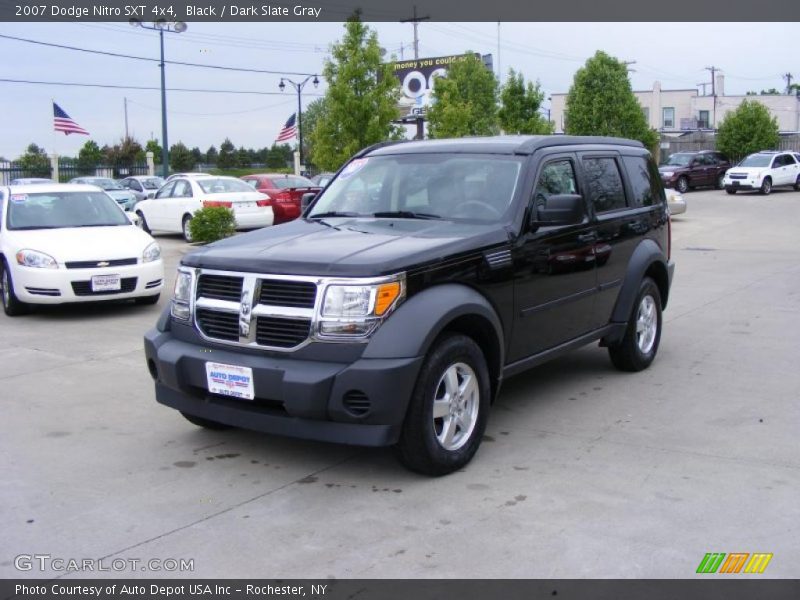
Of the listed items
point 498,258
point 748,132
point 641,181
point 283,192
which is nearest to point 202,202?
point 283,192

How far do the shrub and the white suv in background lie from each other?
2482 cm

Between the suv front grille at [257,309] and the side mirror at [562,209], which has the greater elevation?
the side mirror at [562,209]

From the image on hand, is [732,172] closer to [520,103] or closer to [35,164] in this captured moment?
[520,103]

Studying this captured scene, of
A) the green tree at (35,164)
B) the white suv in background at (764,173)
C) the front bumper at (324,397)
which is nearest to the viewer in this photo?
the front bumper at (324,397)

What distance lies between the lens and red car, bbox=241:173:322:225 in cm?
2225

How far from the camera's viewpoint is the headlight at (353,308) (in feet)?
15.5

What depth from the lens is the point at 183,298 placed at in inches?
215

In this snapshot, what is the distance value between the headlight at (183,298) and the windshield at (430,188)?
4.51 ft

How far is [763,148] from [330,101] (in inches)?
1149

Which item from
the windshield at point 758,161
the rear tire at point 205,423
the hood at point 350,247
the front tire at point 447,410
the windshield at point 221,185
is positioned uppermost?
the windshield at point 758,161

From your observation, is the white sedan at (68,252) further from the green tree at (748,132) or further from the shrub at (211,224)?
the green tree at (748,132)

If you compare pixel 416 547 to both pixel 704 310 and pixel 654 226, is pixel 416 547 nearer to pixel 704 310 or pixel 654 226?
pixel 654 226

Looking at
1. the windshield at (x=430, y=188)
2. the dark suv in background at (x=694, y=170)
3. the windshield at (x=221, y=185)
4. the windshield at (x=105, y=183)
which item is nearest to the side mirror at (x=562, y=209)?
the windshield at (x=430, y=188)
